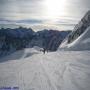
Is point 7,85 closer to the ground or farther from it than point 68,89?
closer to the ground

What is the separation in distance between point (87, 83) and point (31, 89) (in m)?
1.53

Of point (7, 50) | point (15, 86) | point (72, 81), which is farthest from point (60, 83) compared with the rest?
point (7, 50)

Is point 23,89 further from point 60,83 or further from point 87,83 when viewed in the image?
point 87,83

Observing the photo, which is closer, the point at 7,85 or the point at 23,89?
the point at 23,89

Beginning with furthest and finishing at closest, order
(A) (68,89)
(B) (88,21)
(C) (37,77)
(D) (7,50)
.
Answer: (D) (7,50), (B) (88,21), (C) (37,77), (A) (68,89)

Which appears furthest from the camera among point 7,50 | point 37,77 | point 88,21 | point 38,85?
point 7,50

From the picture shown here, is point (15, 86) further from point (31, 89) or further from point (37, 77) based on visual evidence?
point (37, 77)

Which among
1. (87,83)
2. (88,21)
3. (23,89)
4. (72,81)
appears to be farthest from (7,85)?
(88,21)

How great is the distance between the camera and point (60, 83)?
636cm

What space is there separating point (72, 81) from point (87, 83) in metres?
0.56

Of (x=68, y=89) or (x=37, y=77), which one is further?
(x=37, y=77)

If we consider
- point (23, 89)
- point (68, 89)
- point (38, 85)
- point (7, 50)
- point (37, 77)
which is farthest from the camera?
point (7, 50)

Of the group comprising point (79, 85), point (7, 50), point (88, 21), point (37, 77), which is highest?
point (79, 85)

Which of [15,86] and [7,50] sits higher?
[15,86]
